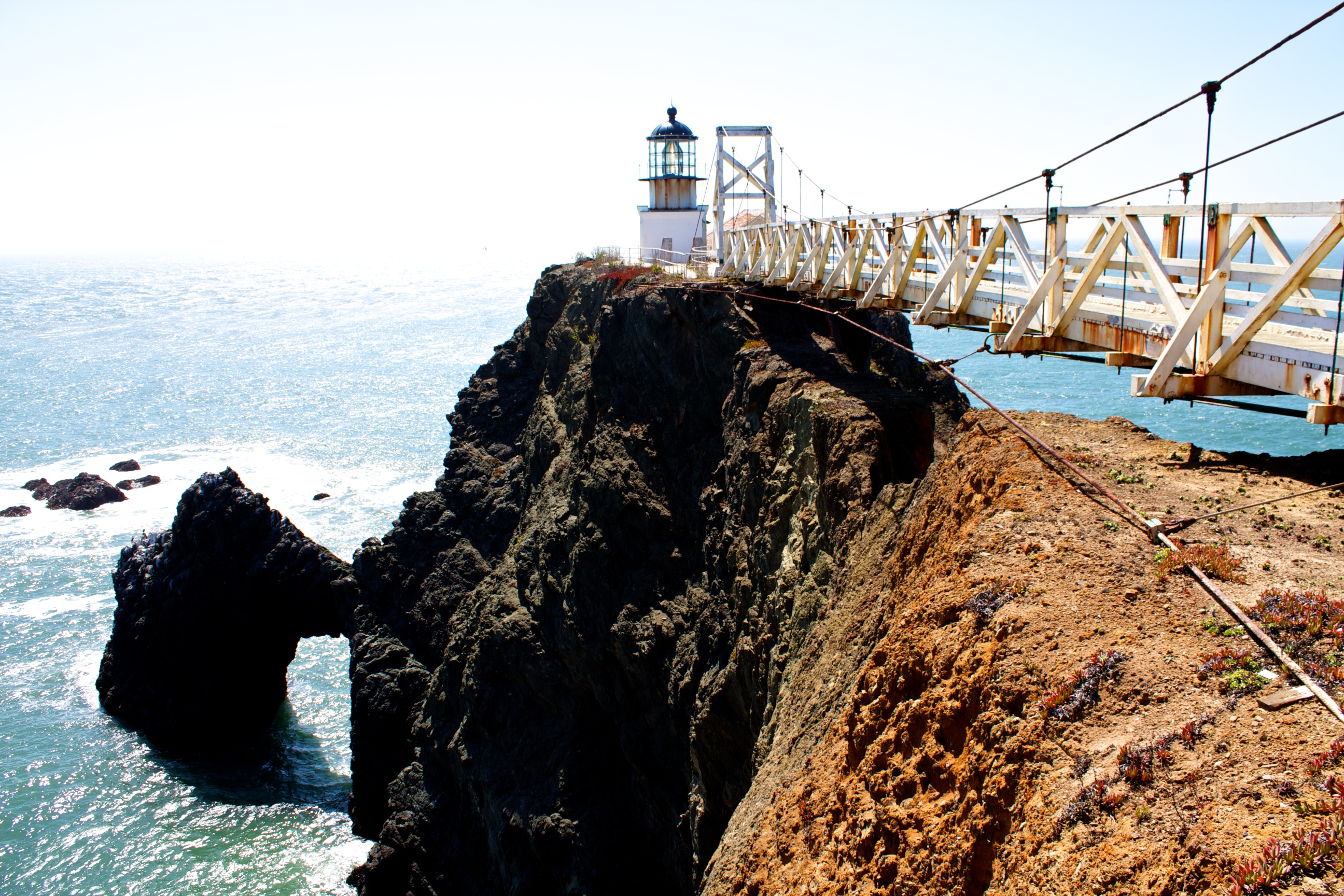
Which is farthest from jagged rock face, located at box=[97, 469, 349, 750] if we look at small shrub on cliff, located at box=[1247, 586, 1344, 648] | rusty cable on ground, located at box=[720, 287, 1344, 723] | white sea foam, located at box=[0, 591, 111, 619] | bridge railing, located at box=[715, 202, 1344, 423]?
small shrub on cliff, located at box=[1247, 586, 1344, 648]

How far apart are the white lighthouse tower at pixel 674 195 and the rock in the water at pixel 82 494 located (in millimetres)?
33843

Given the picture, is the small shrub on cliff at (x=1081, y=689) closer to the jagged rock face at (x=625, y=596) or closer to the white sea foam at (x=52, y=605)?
the jagged rock face at (x=625, y=596)

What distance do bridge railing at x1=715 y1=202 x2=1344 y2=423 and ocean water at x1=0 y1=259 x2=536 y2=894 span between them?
21.0 metres

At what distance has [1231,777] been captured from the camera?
430 cm

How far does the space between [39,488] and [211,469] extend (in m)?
8.49

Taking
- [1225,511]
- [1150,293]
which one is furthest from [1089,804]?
[1150,293]

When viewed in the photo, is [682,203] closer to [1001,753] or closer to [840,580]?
[840,580]

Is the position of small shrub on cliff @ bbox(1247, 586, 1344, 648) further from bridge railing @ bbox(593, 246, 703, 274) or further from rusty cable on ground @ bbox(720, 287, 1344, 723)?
bridge railing @ bbox(593, 246, 703, 274)

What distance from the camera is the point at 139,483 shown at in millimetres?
50781

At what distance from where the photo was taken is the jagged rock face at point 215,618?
28719 mm

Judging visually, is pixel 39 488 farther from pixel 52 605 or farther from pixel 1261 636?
pixel 1261 636

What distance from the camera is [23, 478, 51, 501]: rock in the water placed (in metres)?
48.7

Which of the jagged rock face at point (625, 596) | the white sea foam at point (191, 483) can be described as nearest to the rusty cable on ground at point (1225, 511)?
the jagged rock face at point (625, 596)

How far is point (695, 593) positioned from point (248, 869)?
14739 millimetres
